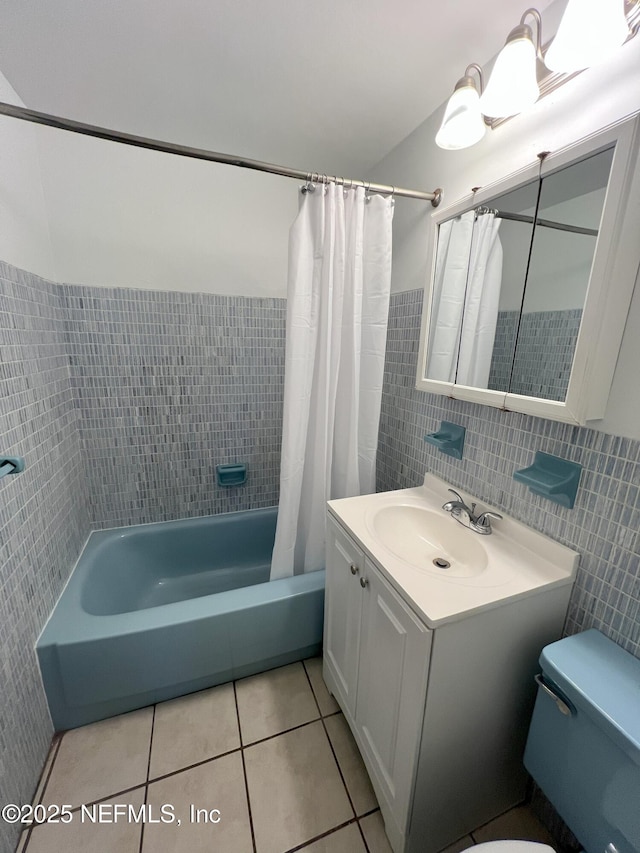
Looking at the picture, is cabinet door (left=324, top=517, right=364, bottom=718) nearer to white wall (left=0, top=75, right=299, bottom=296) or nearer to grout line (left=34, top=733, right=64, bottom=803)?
grout line (left=34, top=733, right=64, bottom=803)

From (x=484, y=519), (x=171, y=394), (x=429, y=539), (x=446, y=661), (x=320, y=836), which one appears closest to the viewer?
(x=446, y=661)

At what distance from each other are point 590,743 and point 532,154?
58.5 inches

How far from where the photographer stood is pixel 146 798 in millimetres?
1071

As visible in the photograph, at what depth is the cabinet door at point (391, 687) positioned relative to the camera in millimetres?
798

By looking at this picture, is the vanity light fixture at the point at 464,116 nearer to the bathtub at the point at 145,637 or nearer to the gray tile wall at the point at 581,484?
the gray tile wall at the point at 581,484

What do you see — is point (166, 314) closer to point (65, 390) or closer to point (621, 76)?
point (65, 390)

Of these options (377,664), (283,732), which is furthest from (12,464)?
(283,732)

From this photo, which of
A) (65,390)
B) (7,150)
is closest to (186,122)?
(7,150)

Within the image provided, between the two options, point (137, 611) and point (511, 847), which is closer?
point (511, 847)

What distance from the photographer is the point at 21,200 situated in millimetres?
1298

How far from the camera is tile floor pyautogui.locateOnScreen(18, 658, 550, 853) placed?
99cm

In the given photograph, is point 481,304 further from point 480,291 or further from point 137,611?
point 137,611

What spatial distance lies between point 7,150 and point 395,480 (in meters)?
2.05

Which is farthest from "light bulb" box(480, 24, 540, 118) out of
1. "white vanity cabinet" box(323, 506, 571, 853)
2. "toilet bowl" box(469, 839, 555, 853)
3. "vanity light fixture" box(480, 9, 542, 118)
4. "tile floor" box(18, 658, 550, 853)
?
"tile floor" box(18, 658, 550, 853)
